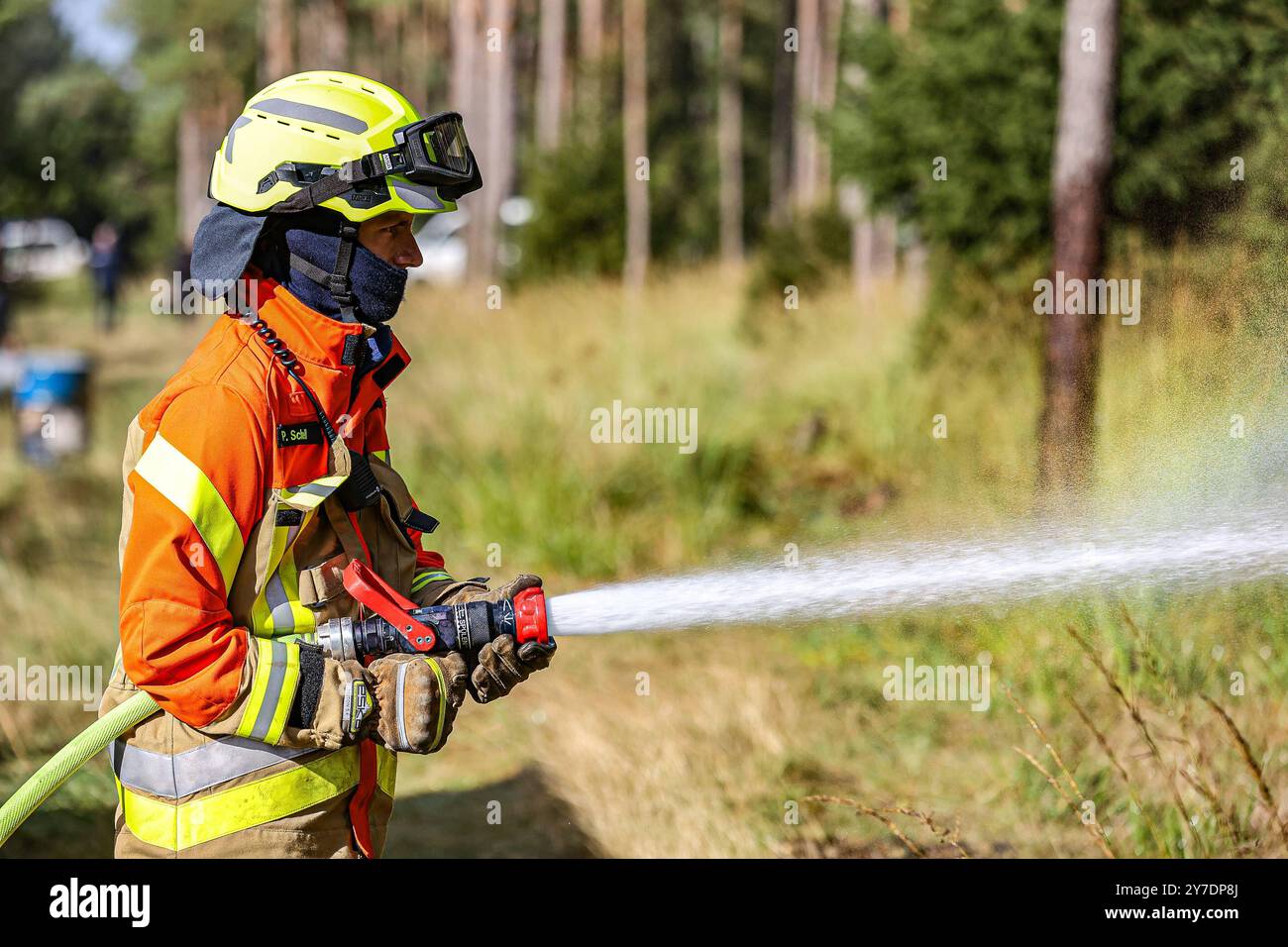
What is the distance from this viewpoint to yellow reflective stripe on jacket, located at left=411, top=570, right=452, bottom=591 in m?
2.83

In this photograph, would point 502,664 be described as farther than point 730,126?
No

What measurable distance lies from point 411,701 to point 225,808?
437mm

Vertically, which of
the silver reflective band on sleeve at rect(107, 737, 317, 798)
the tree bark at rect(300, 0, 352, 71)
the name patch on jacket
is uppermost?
the tree bark at rect(300, 0, 352, 71)

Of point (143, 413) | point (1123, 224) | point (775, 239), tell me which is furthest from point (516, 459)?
point (775, 239)

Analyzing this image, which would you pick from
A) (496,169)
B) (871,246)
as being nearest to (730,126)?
(496,169)

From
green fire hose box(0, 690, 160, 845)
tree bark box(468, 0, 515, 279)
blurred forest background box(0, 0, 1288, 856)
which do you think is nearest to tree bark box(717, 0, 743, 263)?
tree bark box(468, 0, 515, 279)

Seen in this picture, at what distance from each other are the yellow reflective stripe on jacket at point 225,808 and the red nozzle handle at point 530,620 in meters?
0.46

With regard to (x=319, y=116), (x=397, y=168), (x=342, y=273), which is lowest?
(x=342, y=273)

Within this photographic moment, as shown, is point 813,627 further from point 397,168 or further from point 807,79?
point 807,79

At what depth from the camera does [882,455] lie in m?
8.70

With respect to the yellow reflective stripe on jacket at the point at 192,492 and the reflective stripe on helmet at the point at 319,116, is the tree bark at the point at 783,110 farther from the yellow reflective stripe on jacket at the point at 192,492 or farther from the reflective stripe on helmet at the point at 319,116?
the yellow reflective stripe on jacket at the point at 192,492

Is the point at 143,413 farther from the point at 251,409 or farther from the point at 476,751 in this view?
the point at 476,751

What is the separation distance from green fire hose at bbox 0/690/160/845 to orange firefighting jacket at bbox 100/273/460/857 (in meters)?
0.06

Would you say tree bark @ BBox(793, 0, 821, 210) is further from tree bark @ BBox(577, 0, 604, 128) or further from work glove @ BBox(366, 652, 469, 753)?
work glove @ BBox(366, 652, 469, 753)
